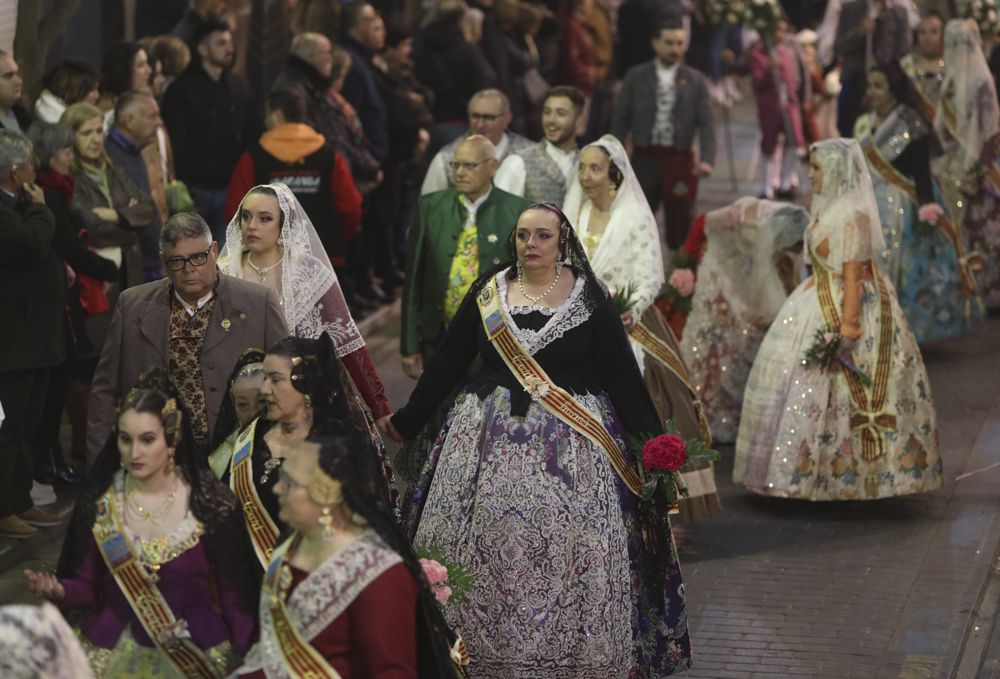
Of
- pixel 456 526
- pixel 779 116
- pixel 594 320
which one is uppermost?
pixel 594 320

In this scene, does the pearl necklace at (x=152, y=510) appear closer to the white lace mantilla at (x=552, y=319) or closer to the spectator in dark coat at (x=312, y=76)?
the white lace mantilla at (x=552, y=319)

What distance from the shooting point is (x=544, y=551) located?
7727mm

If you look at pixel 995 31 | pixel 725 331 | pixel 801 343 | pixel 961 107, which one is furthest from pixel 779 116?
pixel 801 343

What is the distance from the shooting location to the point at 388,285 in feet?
53.7

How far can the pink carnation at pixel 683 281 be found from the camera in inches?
471

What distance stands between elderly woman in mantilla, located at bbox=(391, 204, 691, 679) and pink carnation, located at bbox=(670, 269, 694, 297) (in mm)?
3924

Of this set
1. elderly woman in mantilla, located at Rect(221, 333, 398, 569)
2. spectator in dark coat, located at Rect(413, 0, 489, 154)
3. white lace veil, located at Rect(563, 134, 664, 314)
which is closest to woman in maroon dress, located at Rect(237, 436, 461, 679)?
elderly woman in mantilla, located at Rect(221, 333, 398, 569)

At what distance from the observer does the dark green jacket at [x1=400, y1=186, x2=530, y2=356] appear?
1031 centimetres

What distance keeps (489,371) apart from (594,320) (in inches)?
18.3

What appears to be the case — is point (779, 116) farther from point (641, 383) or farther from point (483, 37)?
point (641, 383)

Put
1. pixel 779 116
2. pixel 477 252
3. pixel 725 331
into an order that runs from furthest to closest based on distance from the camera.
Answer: pixel 779 116 < pixel 725 331 < pixel 477 252

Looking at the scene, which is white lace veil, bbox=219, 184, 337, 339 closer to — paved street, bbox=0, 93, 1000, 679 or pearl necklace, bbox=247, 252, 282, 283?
pearl necklace, bbox=247, 252, 282, 283

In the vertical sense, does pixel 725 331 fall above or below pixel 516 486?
below

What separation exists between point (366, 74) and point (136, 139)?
3.65m
